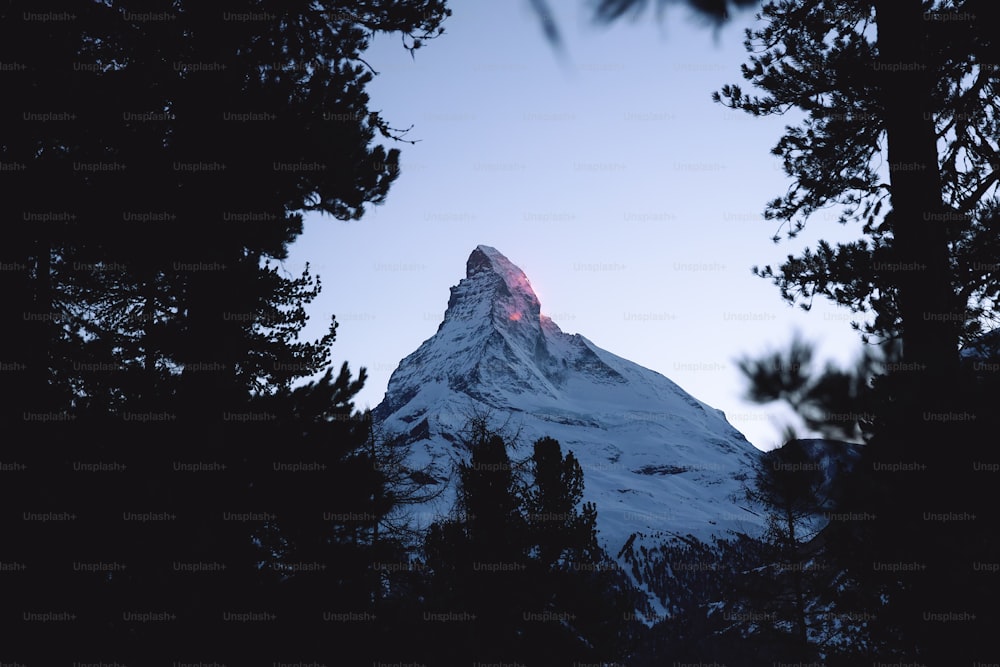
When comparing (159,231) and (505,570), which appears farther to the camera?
(505,570)

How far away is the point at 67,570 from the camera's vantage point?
6.99 m

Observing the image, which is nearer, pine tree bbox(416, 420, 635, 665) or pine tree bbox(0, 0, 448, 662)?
pine tree bbox(0, 0, 448, 662)

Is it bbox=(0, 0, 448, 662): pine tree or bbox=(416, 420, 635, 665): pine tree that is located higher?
bbox=(0, 0, 448, 662): pine tree

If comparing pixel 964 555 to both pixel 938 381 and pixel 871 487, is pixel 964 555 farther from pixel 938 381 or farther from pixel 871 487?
pixel 938 381

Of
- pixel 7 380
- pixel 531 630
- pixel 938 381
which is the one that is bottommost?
pixel 531 630

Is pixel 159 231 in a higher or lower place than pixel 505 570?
higher

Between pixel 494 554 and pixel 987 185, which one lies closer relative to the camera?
pixel 987 185

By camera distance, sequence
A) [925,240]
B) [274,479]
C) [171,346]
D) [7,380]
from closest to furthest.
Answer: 1. [925,240]
2. [7,380]
3. [274,479]
4. [171,346]

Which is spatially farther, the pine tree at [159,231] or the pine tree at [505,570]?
the pine tree at [505,570]

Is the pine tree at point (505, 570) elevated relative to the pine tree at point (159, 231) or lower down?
lower down

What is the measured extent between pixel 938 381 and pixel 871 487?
598 mm

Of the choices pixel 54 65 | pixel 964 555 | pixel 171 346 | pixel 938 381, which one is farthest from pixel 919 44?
pixel 171 346

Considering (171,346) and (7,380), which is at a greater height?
(171,346)

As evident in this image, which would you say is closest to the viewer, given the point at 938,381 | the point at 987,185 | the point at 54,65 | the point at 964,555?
the point at 938,381
